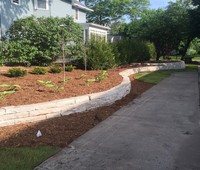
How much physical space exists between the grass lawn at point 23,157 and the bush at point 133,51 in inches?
521

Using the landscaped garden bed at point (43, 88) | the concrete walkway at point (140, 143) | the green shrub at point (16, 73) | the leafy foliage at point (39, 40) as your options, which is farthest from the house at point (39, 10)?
the concrete walkway at point (140, 143)

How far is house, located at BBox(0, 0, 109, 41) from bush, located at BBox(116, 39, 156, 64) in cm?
369

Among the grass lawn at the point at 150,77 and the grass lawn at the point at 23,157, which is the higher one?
the grass lawn at the point at 150,77

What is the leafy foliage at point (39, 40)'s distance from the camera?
523 inches

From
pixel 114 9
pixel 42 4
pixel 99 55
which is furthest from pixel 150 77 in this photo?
pixel 114 9

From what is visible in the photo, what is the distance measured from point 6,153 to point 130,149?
80.7 inches

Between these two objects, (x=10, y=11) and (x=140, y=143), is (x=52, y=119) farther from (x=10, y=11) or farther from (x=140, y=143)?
(x=10, y=11)

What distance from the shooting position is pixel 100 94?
8102mm

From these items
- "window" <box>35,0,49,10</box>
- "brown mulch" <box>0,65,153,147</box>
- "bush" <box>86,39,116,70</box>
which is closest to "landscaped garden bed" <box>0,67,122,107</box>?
"brown mulch" <box>0,65,153,147</box>

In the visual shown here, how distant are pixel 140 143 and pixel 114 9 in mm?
51099

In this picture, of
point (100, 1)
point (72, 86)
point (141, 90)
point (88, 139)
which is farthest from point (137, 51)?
point (100, 1)

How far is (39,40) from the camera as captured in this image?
14.0m

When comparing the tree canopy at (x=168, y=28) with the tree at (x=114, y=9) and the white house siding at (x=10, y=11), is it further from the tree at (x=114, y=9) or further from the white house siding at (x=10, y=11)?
the tree at (x=114, y=9)

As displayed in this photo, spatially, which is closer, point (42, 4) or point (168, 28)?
point (42, 4)
